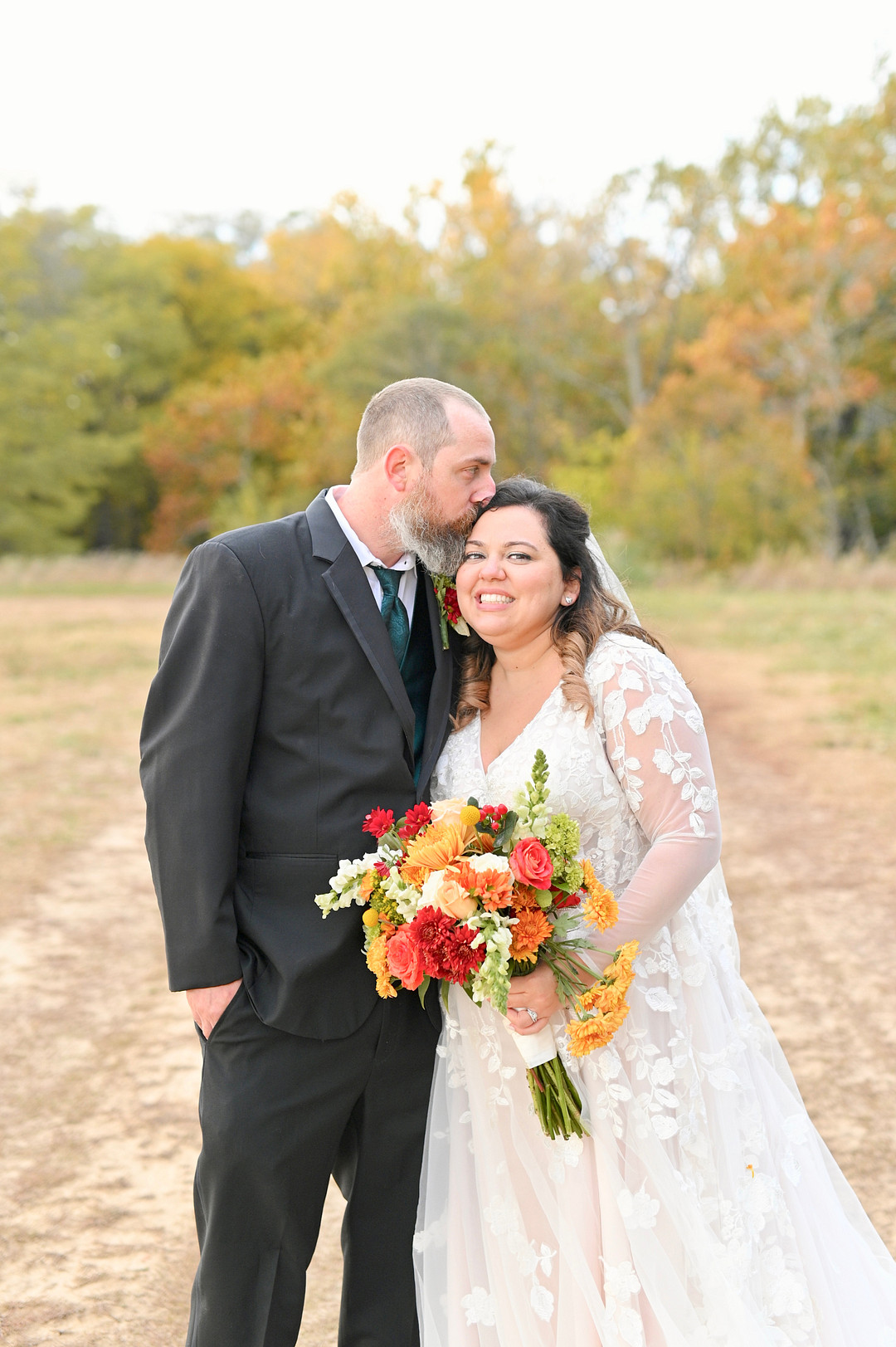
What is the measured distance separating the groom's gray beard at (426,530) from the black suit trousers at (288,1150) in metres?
1.13

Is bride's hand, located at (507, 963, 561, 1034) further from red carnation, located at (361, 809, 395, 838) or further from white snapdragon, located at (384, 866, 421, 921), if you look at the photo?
red carnation, located at (361, 809, 395, 838)

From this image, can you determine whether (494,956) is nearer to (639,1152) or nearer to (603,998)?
(603,998)

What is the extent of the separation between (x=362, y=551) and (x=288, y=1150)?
1.50m

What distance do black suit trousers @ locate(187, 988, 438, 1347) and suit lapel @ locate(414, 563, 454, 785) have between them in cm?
63

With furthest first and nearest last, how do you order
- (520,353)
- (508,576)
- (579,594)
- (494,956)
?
(520,353) → (579,594) → (508,576) → (494,956)

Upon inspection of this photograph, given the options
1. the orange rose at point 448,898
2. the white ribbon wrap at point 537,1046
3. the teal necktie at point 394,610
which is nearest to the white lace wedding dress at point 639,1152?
the white ribbon wrap at point 537,1046

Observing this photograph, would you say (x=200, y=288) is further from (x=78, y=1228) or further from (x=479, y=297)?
(x=78, y=1228)

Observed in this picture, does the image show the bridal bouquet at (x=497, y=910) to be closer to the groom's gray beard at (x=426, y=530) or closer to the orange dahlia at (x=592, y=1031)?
the orange dahlia at (x=592, y=1031)

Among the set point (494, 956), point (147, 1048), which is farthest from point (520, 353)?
point (494, 956)

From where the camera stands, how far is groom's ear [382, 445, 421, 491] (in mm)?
3064

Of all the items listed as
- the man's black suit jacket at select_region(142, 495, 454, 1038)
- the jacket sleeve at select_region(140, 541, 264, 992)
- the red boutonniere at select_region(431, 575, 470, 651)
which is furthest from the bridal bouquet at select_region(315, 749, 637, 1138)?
the red boutonniere at select_region(431, 575, 470, 651)

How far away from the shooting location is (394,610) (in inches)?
122

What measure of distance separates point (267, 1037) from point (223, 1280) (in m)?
0.60

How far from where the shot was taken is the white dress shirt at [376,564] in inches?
121
